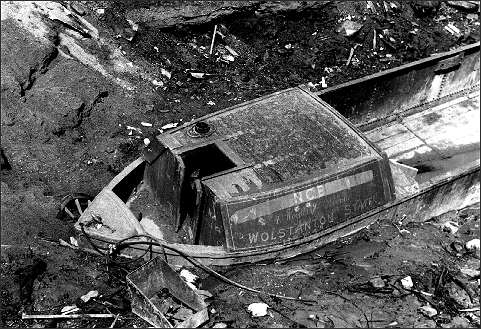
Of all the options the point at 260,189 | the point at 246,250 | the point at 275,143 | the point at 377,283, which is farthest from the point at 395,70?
the point at 246,250

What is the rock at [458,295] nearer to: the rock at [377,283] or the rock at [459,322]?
the rock at [459,322]

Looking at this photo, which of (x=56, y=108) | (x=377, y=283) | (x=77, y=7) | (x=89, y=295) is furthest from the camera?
(x=77, y=7)

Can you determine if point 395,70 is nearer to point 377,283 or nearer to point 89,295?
point 377,283

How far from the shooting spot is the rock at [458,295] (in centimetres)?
879

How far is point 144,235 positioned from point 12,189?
Answer: 8.41 ft

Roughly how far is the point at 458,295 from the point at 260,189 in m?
3.13

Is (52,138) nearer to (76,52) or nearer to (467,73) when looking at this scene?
(76,52)

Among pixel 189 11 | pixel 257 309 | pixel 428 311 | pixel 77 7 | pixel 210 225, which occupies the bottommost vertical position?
pixel 428 311

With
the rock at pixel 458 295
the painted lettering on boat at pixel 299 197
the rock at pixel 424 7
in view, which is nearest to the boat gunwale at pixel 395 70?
the painted lettering on boat at pixel 299 197

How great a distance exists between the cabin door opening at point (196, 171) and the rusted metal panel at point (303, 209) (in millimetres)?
507

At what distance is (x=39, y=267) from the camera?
8312mm

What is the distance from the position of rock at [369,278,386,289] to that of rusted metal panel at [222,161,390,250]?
903mm

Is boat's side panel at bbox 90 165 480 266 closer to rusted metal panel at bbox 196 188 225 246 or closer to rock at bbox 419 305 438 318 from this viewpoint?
rusted metal panel at bbox 196 188 225 246

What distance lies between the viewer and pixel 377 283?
28.6 feet
